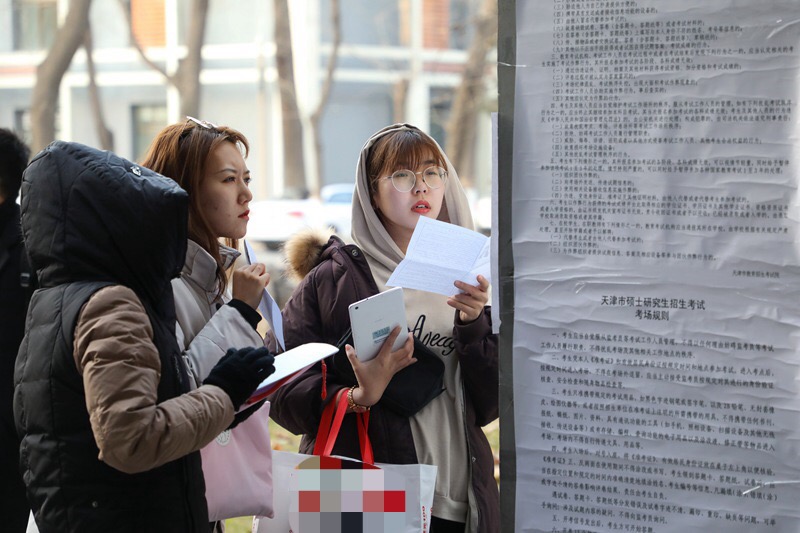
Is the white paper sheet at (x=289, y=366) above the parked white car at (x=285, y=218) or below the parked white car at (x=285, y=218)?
Result: above

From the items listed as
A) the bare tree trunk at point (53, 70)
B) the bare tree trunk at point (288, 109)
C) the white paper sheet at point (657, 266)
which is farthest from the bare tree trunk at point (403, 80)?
the white paper sheet at point (657, 266)

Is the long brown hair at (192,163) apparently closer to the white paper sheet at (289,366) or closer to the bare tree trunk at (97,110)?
the white paper sheet at (289,366)

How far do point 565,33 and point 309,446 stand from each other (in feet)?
4.35

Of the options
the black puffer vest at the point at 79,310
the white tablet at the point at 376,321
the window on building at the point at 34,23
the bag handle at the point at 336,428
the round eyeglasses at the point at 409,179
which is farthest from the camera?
the window on building at the point at 34,23

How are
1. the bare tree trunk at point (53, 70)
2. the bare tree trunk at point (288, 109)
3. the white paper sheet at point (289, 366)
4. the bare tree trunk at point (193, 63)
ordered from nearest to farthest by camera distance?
the white paper sheet at point (289, 366) → the bare tree trunk at point (53, 70) → the bare tree trunk at point (193, 63) → the bare tree trunk at point (288, 109)

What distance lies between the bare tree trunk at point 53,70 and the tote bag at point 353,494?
399 inches

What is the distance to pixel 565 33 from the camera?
190 cm

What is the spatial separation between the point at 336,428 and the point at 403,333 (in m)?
0.30

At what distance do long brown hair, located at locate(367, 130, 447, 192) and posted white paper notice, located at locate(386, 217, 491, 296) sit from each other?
0.31 meters

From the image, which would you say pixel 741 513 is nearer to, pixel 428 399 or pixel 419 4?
pixel 428 399

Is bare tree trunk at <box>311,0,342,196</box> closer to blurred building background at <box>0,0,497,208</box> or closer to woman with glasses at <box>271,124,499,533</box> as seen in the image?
blurred building background at <box>0,0,497,208</box>

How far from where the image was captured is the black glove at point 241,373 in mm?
1912

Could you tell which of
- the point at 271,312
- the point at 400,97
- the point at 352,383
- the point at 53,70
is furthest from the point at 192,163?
the point at 400,97

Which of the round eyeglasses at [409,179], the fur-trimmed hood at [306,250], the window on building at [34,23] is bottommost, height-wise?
the fur-trimmed hood at [306,250]
